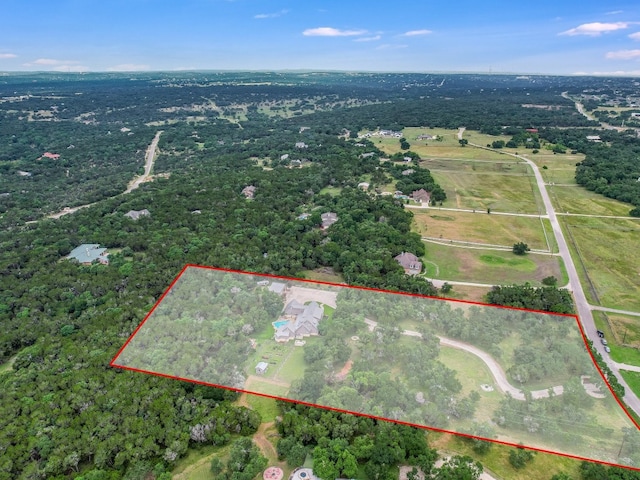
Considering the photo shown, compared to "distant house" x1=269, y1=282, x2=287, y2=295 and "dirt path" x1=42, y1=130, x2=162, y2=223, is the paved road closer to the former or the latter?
"distant house" x1=269, y1=282, x2=287, y2=295

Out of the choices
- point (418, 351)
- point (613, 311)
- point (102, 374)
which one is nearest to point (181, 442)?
point (102, 374)

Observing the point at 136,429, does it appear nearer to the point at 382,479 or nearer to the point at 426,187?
the point at 382,479

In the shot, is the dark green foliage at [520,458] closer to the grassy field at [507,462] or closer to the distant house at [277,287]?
the grassy field at [507,462]

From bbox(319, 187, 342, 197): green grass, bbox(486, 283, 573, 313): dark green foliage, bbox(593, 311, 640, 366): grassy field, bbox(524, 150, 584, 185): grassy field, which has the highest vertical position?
bbox(524, 150, 584, 185): grassy field

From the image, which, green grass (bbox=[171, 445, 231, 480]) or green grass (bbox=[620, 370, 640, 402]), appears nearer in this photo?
green grass (bbox=[171, 445, 231, 480])

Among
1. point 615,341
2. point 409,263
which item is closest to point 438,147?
point 409,263

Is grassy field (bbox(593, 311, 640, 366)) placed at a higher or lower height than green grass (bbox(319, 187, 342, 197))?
lower

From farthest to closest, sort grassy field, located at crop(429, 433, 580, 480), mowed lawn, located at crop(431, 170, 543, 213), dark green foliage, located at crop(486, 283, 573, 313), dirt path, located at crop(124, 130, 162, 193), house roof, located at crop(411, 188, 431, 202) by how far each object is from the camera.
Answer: dirt path, located at crop(124, 130, 162, 193) → house roof, located at crop(411, 188, 431, 202) → mowed lawn, located at crop(431, 170, 543, 213) → dark green foliage, located at crop(486, 283, 573, 313) → grassy field, located at crop(429, 433, 580, 480)

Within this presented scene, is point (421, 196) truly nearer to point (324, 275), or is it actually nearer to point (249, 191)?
point (249, 191)

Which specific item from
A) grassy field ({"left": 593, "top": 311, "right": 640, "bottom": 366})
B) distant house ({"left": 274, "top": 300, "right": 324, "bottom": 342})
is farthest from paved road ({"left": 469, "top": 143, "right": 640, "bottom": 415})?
distant house ({"left": 274, "top": 300, "right": 324, "bottom": 342})
